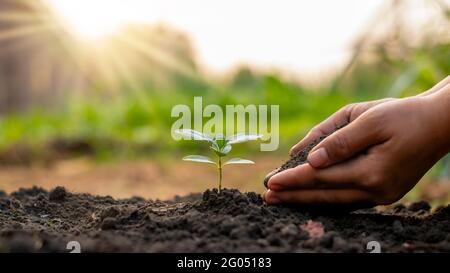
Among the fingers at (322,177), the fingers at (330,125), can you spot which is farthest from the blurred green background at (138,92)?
the fingers at (322,177)

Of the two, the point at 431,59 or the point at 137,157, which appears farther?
the point at 137,157

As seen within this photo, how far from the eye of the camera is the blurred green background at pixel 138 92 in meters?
4.14

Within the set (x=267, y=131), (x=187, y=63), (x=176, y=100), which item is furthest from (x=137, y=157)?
(x=187, y=63)

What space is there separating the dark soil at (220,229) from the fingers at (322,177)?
0.08m

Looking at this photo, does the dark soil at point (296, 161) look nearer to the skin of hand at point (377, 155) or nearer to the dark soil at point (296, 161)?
the dark soil at point (296, 161)

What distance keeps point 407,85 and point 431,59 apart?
0.32m

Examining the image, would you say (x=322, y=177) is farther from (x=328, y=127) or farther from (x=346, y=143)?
(x=328, y=127)

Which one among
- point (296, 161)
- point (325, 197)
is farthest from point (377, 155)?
point (296, 161)

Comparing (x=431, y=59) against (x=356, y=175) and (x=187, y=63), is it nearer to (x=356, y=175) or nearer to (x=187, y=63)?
(x=356, y=175)

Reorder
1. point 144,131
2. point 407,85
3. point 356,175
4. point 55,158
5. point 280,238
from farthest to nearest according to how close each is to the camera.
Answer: point 144,131, point 55,158, point 407,85, point 356,175, point 280,238

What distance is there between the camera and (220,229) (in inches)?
54.5

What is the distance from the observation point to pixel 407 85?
148 inches

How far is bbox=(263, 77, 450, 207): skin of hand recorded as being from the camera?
1437 millimetres

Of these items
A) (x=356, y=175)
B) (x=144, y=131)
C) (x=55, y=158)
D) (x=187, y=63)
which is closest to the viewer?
(x=356, y=175)
